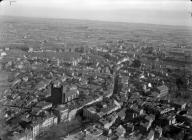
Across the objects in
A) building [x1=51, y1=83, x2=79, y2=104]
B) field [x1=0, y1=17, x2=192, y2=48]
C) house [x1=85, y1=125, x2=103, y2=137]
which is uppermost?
field [x1=0, y1=17, x2=192, y2=48]

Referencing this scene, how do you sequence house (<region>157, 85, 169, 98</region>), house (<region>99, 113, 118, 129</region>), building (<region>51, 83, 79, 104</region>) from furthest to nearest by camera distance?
house (<region>157, 85, 169, 98</region>) → building (<region>51, 83, 79, 104</region>) → house (<region>99, 113, 118, 129</region>)

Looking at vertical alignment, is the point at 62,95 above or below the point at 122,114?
above

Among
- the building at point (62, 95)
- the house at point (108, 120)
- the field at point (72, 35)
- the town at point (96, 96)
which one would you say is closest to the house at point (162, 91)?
the town at point (96, 96)

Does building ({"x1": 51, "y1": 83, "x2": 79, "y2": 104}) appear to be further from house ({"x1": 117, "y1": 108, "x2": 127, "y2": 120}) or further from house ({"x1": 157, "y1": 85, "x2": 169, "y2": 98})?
house ({"x1": 157, "y1": 85, "x2": 169, "y2": 98})

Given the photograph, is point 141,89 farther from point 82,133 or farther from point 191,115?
point 82,133

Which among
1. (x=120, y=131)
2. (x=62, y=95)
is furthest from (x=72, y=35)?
(x=120, y=131)

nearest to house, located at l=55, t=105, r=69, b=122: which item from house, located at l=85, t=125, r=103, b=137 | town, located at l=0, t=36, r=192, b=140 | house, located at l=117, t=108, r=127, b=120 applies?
town, located at l=0, t=36, r=192, b=140

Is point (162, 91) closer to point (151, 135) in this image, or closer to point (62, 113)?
point (151, 135)

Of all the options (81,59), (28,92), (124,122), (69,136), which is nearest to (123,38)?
(81,59)
